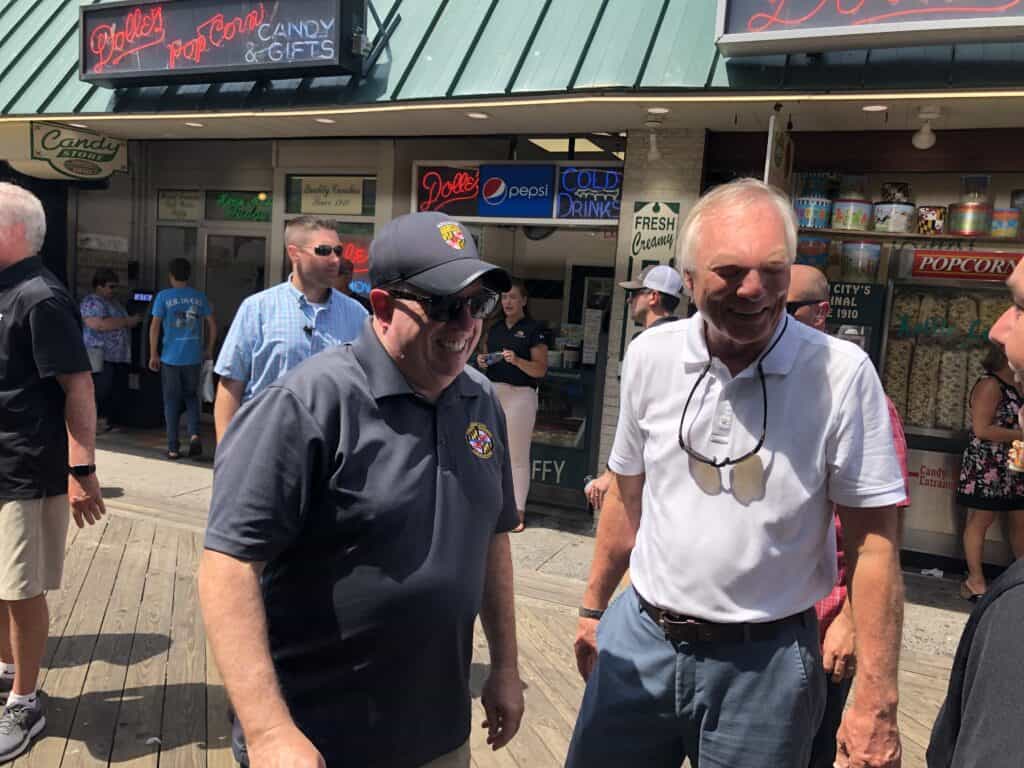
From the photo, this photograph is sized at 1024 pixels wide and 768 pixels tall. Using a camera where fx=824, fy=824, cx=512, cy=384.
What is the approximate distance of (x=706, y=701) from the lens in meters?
2.04

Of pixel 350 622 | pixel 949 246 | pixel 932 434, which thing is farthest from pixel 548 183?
pixel 350 622

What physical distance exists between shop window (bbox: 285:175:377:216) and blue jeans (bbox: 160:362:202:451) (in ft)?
6.26

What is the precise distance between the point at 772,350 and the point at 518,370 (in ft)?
14.2

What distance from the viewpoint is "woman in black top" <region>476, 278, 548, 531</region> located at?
6.36m

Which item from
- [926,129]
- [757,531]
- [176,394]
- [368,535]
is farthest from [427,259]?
[176,394]

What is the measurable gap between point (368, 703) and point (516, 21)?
5596 millimetres

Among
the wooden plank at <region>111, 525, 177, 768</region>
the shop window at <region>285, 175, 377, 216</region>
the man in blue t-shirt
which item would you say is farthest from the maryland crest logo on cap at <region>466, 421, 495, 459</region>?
the man in blue t-shirt

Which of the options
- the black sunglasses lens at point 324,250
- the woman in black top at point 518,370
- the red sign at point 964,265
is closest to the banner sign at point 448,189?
the woman in black top at point 518,370

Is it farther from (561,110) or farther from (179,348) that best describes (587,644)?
(179,348)

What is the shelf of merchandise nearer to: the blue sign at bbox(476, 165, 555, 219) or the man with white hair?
the blue sign at bbox(476, 165, 555, 219)

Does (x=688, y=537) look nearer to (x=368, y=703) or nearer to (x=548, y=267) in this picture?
(x=368, y=703)

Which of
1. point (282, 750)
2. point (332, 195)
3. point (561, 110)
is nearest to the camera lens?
point (282, 750)

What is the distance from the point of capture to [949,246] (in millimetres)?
5828

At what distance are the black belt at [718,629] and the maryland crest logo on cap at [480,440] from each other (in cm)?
65
